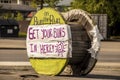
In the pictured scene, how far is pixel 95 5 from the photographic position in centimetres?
4872

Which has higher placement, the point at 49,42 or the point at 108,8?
the point at 49,42

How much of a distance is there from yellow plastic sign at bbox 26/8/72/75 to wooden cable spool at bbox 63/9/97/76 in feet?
1.00

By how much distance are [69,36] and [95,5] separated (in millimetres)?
36838

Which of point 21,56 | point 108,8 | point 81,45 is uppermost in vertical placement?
point 81,45

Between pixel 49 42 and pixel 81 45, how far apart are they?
816 millimetres

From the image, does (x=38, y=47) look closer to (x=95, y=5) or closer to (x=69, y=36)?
(x=69, y=36)

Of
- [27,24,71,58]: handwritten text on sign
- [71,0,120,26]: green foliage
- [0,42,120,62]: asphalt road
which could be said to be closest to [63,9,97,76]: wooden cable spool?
[27,24,71,58]: handwritten text on sign

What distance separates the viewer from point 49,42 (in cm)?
1262

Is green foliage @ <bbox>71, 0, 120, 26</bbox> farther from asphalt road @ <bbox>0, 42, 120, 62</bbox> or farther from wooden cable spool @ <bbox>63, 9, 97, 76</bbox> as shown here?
wooden cable spool @ <bbox>63, 9, 97, 76</bbox>

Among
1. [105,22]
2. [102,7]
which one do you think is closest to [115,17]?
[102,7]

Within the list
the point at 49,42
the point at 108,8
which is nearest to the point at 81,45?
the point at 49,42

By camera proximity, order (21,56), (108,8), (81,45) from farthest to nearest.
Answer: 1. (108,8)
2. (21,56)
3. (81,45)

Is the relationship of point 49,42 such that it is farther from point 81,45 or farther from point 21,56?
point 21,56

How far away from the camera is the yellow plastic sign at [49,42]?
12227 mm
